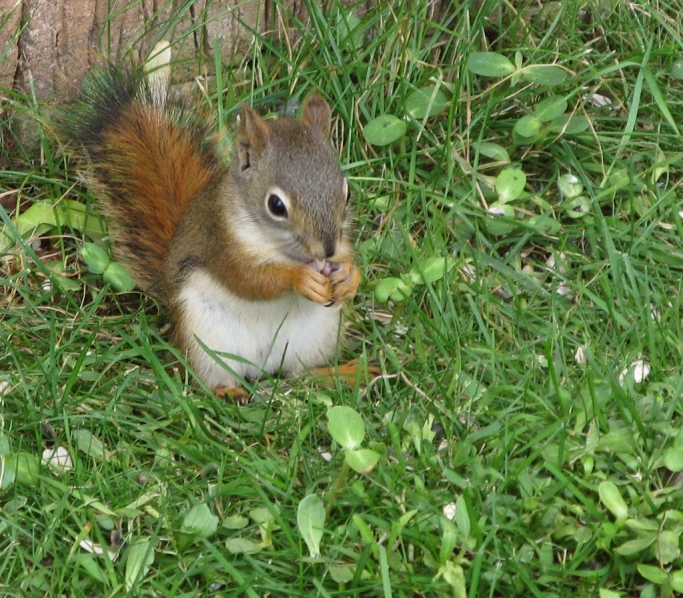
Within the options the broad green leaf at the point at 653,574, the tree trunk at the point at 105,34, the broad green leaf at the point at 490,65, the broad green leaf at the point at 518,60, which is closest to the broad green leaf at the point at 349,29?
the tree trunk at the point at 105,34

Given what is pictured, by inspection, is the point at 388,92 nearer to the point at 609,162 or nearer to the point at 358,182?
the point at 358,182

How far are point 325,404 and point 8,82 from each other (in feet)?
3.77

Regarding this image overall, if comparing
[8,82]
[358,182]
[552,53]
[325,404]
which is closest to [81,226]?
[8,82]

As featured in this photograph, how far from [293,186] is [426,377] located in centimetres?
49

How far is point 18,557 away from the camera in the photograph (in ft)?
6.38

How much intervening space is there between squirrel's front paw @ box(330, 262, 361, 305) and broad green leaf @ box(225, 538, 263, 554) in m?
0.60

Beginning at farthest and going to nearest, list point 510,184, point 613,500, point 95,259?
point 510,184 → point 95,259 → point 613,500

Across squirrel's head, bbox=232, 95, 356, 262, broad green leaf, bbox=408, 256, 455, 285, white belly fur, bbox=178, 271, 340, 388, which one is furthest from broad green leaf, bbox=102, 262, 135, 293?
broad green leaf, bbox=408, 256, 455, 285

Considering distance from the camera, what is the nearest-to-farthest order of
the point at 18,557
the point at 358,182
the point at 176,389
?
the point at 18,557
the point at 176,389
the point at 358,182

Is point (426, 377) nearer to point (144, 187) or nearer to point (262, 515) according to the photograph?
point (262, 515)

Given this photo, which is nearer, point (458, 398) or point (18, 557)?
point (18, 557)

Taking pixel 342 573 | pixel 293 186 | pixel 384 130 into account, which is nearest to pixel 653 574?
pixel 342 573

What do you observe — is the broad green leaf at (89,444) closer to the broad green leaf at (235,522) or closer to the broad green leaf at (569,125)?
the broad green leaf at (235,522)

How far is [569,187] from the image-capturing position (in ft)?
9.29
